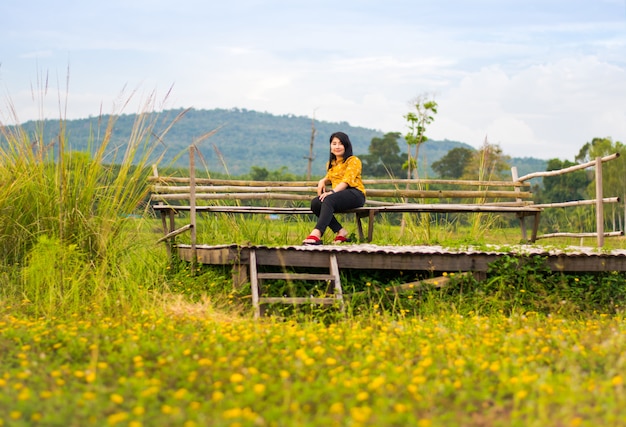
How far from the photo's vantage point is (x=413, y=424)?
301cm

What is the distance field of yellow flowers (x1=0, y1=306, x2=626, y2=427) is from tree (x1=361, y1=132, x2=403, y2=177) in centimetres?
4557

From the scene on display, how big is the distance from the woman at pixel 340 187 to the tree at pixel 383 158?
4243 centimetres

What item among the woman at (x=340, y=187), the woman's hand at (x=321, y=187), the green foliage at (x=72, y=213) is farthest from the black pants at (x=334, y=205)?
the green foliage at (x=72, y=213)

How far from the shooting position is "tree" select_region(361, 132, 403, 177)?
2003 inches

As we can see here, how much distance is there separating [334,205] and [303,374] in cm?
382

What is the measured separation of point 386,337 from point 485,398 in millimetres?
1237

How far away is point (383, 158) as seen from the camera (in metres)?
52.1

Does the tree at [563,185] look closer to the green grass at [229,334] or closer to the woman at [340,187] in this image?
the green grass at [229,334]

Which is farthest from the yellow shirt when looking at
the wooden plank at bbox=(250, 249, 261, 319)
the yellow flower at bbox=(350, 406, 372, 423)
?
the yellow flower at bbox=(350, 406, 372, 423)

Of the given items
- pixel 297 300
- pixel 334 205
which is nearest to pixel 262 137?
pixel 334 205

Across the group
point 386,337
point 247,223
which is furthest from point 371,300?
point 247,223

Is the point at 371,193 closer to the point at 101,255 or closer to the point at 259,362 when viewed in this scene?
the point at 101,255

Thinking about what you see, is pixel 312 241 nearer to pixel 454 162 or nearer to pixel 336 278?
pixel 336 278

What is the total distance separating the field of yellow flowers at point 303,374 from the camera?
3.16m
